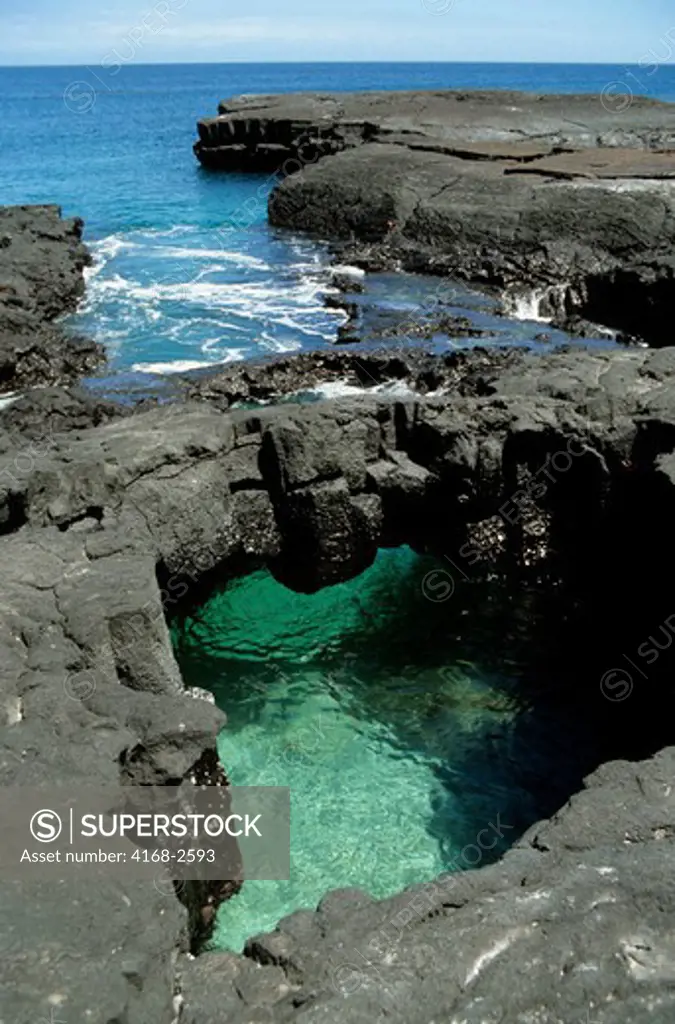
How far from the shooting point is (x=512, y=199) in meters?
27.3

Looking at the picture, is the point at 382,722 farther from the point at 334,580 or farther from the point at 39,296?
the point at 39,296

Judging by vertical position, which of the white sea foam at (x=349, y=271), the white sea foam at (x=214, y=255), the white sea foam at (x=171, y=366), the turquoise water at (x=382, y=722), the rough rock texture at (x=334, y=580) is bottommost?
the turquoise water at (x=382, y=722)

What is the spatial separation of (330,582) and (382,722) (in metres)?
1.65

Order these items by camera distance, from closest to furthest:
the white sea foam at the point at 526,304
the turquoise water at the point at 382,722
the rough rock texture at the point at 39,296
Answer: the turquoise water at the point at 382,722 → the rough rock texture at the point at 39,296 → the white sea foam at the point at 526,304

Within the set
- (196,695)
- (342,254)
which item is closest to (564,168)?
(342,254)

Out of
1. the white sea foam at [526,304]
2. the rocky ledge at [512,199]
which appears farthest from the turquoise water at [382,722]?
the white sea foam at [526,304]

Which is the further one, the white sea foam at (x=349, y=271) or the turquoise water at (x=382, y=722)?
the white sea foam at (x=349, y=271)

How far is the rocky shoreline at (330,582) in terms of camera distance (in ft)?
16.2

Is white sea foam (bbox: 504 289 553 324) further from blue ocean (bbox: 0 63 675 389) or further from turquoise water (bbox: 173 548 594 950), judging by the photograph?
turquoise water (bbox: 173 548 594 950)

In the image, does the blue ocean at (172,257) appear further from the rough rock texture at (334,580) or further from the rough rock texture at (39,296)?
the rough rock texture at (334,580)

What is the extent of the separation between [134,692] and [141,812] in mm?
950

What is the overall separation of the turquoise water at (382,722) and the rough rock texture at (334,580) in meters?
0.55

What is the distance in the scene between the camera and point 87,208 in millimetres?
40781

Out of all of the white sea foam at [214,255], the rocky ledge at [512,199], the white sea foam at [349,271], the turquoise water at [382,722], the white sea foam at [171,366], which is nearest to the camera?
the turquoise water at [382,722]
